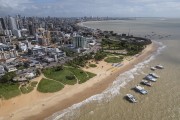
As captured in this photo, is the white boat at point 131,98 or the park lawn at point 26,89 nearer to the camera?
the white boat at point 131,98

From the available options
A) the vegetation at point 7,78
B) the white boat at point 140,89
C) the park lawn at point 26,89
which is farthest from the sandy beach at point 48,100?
the white boat at point 140,89

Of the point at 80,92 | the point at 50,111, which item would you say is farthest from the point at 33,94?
the point at 80,92

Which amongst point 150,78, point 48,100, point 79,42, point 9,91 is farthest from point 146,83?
point 79,42

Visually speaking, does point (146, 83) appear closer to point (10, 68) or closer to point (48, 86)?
point (48, 86)

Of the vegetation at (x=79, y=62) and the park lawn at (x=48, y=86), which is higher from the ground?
the vegetation at (x=79, y=62)

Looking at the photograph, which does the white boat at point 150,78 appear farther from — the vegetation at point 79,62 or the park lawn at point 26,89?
the park lawn at point 26,89

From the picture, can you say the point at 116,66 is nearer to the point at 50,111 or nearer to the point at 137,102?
the point at 137,102

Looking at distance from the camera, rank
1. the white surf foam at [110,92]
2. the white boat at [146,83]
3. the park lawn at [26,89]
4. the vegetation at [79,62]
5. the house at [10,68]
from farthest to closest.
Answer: the vegetation at [79,62] → the house at [10,68] → the white boat at [146,83] → the park lawn at [26,89] → the white surf foam at [110,92]
